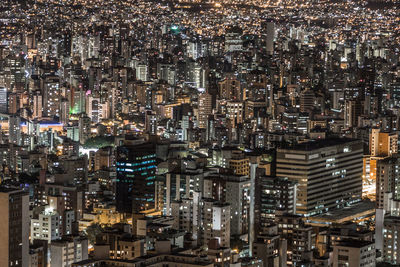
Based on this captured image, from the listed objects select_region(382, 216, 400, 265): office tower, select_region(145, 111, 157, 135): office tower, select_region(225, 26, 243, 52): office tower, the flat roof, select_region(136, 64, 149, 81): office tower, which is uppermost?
select_region(225, 26, 243, 52): office tower

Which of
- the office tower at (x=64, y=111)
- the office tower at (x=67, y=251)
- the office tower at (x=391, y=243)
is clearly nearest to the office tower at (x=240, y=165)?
the office tower at (x=391, y=243)

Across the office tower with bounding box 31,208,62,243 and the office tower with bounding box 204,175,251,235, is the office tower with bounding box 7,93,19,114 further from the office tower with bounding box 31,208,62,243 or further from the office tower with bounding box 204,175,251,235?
the office tower with bounding box 31,208,62,243

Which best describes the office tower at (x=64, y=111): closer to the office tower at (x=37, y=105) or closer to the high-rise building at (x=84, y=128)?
the office tower at (x=37, y=105)

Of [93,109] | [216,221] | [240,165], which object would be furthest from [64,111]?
[216,221]

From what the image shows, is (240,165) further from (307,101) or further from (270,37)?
(270,37)

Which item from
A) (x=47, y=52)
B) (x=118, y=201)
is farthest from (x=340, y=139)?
(x=47, y=52)

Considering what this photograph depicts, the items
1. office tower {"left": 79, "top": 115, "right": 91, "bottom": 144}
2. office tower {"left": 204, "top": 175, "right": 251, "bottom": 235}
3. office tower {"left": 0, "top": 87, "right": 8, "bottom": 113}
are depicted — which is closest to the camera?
office tower {"left": 204, "top": 175, "right": 251, "bottom": 235}

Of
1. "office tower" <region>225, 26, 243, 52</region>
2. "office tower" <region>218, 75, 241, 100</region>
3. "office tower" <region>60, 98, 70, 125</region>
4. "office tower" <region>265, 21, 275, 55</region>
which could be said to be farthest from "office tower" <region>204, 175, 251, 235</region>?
"office tower" <region>225, 26, 243, 52</region>
